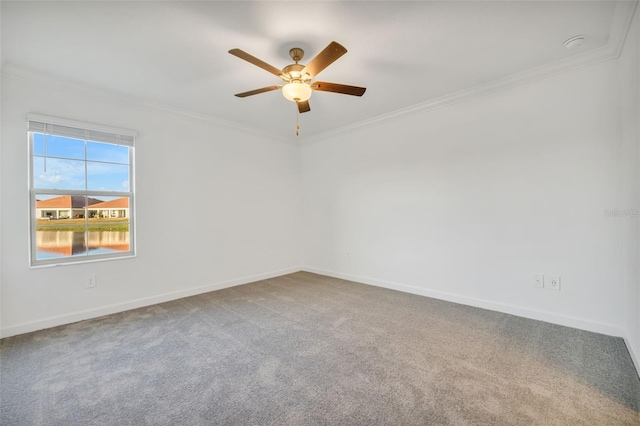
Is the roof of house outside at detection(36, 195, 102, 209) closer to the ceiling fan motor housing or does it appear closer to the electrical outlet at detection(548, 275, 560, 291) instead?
the ceiling fan motor housing

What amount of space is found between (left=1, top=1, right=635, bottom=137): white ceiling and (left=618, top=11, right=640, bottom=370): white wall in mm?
257

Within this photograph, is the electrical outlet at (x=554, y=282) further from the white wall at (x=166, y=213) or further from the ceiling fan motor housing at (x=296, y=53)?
the white wall at (x=166, y=213)

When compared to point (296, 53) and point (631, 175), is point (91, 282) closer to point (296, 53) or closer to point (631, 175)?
point (296, 53)

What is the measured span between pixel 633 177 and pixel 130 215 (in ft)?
15.6

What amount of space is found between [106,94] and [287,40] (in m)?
2.28

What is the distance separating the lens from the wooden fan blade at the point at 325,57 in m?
1.78

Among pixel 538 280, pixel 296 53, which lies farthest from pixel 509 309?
pixel 296 53

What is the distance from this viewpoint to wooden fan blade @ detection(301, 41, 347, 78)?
178cm

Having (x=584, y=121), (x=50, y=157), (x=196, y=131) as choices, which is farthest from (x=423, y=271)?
(x=50, y=157)

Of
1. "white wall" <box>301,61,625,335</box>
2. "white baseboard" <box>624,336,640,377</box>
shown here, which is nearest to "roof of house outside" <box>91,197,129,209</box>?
"white wall" <box>301,61,625,335</box>

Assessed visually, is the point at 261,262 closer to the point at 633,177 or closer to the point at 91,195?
the point at 91,195

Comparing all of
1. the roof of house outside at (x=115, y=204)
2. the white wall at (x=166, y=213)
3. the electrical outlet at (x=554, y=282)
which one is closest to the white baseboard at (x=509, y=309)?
the electrical outlet at (x=554, y=282)

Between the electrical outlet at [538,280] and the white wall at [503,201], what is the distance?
50 mm

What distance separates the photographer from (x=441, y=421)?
148 centimetres
